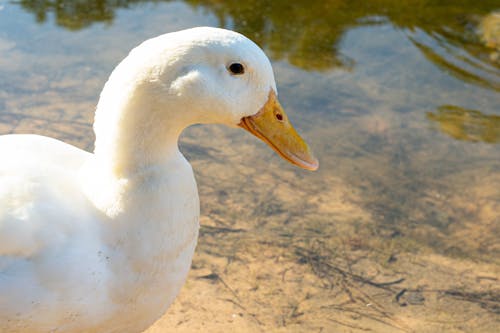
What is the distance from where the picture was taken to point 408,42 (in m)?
7.02

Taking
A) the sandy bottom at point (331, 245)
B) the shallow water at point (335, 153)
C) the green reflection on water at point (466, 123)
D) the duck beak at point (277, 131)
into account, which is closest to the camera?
the duck beak at point (277, 131)

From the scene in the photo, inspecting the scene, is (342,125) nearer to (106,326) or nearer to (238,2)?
(238,2)

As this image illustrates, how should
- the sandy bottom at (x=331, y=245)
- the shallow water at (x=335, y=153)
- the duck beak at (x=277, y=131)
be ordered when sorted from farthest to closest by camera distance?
the shallow water at (x=335, y=153)
the sandy bottom at (x=331, y=245)
the duck beak at (x=277, y=131)

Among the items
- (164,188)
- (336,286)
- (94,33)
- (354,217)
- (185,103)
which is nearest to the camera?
(185,103)

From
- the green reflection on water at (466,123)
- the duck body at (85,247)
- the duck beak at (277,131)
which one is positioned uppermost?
the duck beak at (277,131)

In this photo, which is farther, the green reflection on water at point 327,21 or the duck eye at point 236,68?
the green reflection on water at point 327,21

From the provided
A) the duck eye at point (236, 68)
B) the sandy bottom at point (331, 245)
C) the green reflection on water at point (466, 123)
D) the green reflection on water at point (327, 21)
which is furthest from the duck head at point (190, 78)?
the green reflection on water at point (327, 21)

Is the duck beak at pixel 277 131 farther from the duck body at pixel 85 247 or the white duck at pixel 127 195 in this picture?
the duck body at pixel 85 247

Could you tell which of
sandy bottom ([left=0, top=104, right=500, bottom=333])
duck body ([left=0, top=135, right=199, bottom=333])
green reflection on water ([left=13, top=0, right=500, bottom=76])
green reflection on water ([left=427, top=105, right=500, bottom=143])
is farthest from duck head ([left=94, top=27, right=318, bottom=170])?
green reflection on water ([left=13, top=0, right=500, bottom=76])

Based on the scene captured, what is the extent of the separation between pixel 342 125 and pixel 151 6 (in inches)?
123

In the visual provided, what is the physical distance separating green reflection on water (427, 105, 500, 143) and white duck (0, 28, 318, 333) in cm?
353

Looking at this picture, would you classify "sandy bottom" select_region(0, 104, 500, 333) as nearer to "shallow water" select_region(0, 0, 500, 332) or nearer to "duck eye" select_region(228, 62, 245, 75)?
"shallow water" select_region(0, 0, 500, 332)

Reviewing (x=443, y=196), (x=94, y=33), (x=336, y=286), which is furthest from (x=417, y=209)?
(x=94, y=33)

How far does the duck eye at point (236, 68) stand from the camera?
2.26 meters
